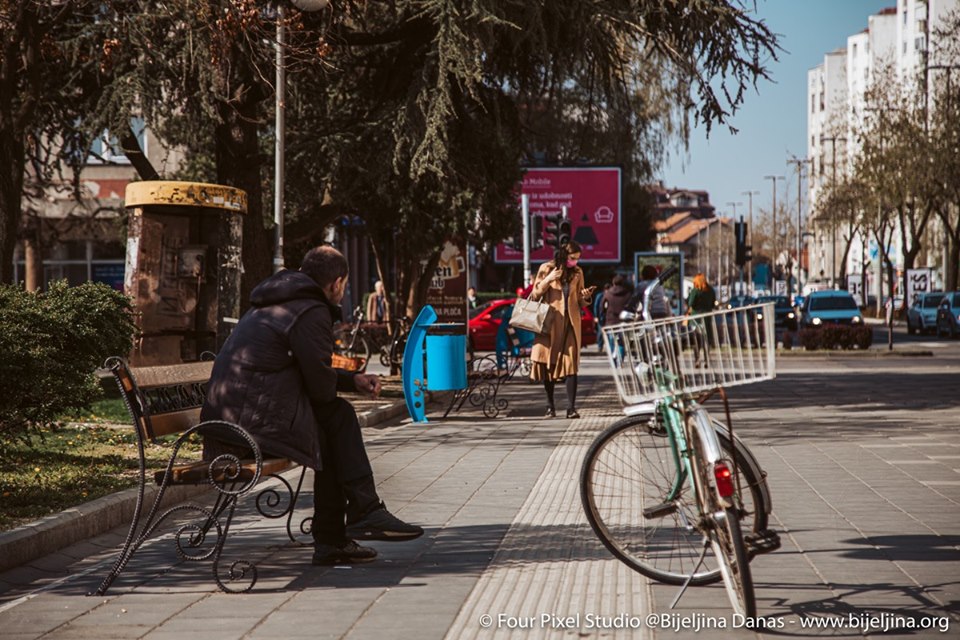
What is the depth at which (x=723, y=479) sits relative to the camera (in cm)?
538

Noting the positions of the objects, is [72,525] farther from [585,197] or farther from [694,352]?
[585,197]

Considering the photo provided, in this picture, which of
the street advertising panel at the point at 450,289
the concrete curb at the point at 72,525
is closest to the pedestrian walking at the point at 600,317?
the street advertising panel at the point at 450,289

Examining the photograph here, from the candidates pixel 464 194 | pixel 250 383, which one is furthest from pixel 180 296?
pixel 250 383

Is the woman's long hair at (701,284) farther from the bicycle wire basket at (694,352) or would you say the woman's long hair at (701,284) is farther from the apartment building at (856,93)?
the apartment building at (856,93)

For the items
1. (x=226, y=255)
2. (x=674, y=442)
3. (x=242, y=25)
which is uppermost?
(x=242, y=25)

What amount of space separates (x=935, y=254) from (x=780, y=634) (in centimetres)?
8285

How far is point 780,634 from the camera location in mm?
5086

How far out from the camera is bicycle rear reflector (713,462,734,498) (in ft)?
17.6

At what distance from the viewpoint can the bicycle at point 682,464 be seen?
17.8 ft

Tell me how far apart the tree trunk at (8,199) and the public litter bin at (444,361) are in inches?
183

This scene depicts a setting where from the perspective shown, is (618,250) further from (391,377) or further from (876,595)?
(876,595)

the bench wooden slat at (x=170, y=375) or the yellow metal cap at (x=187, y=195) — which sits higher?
the yellow metal cap at (x=187, y=195)

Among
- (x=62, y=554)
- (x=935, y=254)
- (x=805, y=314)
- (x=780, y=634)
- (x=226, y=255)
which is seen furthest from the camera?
(x=935, y=254)

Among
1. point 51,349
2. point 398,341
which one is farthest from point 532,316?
point 398,341
